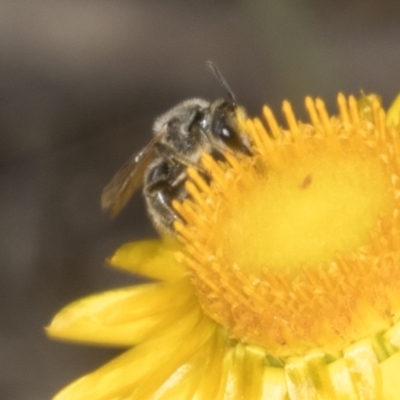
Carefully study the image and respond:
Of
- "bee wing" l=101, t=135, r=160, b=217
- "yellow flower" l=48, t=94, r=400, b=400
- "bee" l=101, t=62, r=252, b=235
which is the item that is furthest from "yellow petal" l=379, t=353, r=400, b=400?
"bee wing" l=101, t=135, r=160, b=217

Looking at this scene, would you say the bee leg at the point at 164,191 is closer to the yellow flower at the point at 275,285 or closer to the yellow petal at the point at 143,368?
the yellow flower at the point at 275,285

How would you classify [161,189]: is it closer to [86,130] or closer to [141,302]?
[141,302]

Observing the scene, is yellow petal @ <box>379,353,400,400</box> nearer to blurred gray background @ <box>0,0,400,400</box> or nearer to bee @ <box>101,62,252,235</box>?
bee @ <box>101,62,252,235</box>

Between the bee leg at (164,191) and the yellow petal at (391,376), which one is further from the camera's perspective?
the bee leg at (164,191)

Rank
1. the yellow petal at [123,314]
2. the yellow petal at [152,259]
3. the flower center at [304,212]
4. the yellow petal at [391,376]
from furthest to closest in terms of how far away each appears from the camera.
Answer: the yellow petal at [152,259], the yellow petal at [123,314], the flower center at [304,212], the yellow petal at [391,376]

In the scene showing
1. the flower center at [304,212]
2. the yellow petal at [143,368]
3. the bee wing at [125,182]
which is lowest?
the yellow petal at [143,368]

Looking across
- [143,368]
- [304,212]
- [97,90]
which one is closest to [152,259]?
[143,368]

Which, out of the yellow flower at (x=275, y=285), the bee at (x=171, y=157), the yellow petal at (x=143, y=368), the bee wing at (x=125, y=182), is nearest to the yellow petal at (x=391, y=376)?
the yellow flower at (x=275, y=285)
